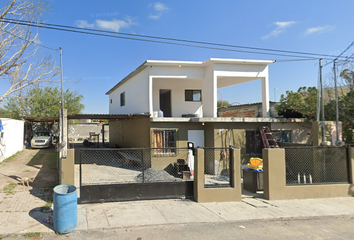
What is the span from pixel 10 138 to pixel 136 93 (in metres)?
8.23

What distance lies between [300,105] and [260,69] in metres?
2.98

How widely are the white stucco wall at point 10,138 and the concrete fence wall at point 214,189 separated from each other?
11.3 metres

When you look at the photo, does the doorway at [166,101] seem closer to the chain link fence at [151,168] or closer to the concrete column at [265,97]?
the chain link fence at [151,168]

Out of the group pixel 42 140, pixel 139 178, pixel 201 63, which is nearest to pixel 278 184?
pixel 139 178

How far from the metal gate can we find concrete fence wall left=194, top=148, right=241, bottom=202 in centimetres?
42

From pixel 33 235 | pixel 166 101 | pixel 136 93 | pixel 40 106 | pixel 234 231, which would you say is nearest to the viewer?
pixel 33 235

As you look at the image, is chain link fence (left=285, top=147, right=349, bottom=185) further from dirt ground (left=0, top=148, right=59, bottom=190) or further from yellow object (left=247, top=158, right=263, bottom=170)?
dirt ground (left=0, top=148, right=59, bottom=190)

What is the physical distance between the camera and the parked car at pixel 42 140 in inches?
793

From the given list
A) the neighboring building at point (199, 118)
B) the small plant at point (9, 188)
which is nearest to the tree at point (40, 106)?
the neighboring building at point (199, 118)

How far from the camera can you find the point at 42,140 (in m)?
20.4

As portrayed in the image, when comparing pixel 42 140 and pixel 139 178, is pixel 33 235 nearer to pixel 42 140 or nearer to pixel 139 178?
pixel 139 178

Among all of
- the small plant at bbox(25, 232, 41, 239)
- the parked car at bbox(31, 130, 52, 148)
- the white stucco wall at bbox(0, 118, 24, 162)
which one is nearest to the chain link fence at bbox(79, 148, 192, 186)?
the white stucco wall at bbox(0, 118, 24, 162)

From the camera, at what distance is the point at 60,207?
16.4 feet

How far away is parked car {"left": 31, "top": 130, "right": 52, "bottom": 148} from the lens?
2014cm
